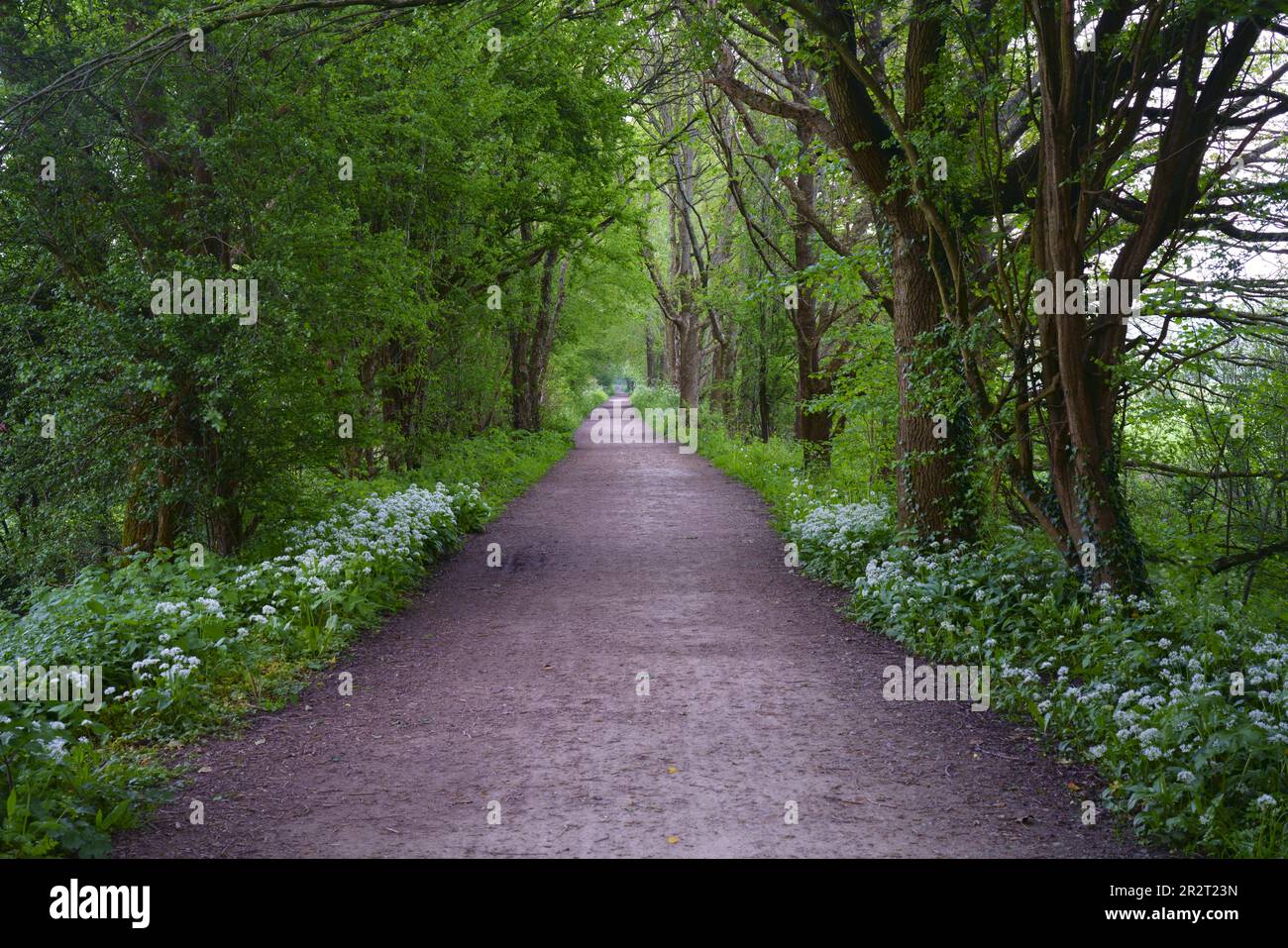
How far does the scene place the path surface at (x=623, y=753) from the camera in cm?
452

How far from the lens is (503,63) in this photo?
57.8 feet

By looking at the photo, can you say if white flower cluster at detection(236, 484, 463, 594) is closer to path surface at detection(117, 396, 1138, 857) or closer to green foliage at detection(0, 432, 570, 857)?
green foliage at detection(0, 432, 570, 857)

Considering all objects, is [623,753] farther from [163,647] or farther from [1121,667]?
[163,647]

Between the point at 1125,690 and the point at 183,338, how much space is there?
27.0ft

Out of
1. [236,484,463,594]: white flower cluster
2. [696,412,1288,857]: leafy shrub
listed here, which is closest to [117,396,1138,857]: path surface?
[696,412,1288,857]: leafy shrub

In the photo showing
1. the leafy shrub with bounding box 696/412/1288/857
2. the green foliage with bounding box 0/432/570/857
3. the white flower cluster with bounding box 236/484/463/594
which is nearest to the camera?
the leafy shrub with bounding box 696/412/1288/857

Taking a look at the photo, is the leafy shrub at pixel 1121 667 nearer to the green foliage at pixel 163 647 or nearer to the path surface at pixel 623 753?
the path surface at pixel 623 753

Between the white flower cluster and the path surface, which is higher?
the white flower cluster

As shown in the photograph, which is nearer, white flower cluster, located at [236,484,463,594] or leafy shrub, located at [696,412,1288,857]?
leafy shrub, located at [696,412,1288,857]

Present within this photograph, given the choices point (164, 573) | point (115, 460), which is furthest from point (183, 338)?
point (164, 573)

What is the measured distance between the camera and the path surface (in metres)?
4.52

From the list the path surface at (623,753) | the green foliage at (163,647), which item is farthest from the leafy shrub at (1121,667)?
the green foliage at (163,647)

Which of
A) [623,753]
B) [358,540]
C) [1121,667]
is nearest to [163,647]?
[623,753]

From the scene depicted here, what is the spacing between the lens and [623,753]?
222 inches
